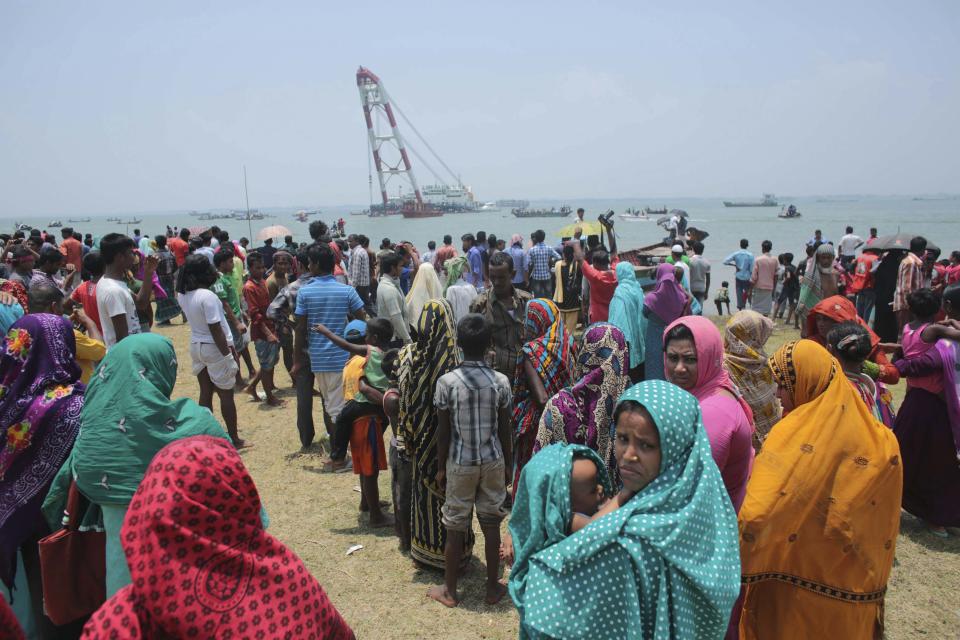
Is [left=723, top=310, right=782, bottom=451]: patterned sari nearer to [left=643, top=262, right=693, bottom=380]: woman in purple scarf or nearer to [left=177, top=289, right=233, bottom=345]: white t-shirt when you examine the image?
[left=643, top=262, right=693, bottom=380]: woman in purple scarf

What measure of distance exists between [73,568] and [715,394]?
2843mm

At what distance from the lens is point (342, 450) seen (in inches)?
179

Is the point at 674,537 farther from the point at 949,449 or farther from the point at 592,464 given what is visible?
the point at 949,449

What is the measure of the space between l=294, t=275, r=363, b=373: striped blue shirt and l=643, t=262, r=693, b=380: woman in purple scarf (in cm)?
270

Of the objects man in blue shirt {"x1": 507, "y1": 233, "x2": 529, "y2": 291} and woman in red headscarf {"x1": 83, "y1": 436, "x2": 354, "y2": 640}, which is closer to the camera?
woman in red headscarf {"x1": 83, "y1": 436, "x2": 354, "y2": 640}

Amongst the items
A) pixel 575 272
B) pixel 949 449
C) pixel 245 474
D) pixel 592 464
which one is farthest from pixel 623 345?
pixel 575 272

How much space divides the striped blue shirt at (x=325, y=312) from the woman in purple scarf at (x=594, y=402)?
8.61ft

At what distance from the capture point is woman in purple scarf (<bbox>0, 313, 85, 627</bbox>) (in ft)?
9.32

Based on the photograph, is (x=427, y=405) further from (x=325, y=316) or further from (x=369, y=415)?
(x=325, y=316)

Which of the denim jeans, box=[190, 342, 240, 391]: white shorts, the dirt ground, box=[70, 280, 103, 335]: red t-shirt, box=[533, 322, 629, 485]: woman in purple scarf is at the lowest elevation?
the dirt ground

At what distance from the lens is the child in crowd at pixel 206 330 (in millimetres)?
5250

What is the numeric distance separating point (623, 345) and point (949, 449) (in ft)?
8.83

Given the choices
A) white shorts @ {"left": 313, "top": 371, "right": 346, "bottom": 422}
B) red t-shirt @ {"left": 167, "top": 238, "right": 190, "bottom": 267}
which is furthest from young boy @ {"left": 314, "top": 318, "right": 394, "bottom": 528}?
red t-shirt @ {"left": 167, "top": 238, "right": 190, "bottom": 267}

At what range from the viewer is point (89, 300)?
211 inches
